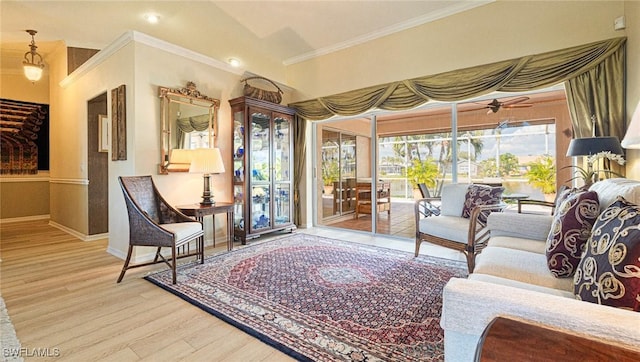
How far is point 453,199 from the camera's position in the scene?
3.41 m

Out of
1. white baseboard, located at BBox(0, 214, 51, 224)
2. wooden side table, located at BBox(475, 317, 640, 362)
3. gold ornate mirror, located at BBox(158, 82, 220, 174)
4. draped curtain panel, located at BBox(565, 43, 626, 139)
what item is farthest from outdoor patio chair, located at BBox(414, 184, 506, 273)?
white baseboard, located at BBox(0, 214, 51, 224)

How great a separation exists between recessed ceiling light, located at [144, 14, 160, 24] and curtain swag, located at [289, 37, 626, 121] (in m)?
2.63

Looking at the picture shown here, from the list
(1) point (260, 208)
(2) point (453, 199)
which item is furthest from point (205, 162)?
(2) point (453, 199)

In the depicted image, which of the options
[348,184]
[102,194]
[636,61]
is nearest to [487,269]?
[636,61]

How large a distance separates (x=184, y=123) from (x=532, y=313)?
3.95 m

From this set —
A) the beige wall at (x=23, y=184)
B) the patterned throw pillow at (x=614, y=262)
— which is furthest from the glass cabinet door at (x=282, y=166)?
the beige wall at (x=23, y=184)

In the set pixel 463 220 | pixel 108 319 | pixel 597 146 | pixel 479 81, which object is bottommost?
pixel 108 319

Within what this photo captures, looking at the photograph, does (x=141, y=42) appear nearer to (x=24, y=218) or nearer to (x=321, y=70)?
(x=321, y=70)

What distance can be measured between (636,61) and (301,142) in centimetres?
414

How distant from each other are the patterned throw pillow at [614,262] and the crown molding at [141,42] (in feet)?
14.0

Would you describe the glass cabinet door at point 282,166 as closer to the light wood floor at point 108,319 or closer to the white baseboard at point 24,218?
the light wood floor at point 108,319

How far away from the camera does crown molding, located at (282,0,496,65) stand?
362 centimetres

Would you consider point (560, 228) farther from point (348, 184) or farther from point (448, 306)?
point (348, 184)

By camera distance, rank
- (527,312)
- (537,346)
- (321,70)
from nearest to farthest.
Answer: (537,346) < (527,312) < (321,70)
